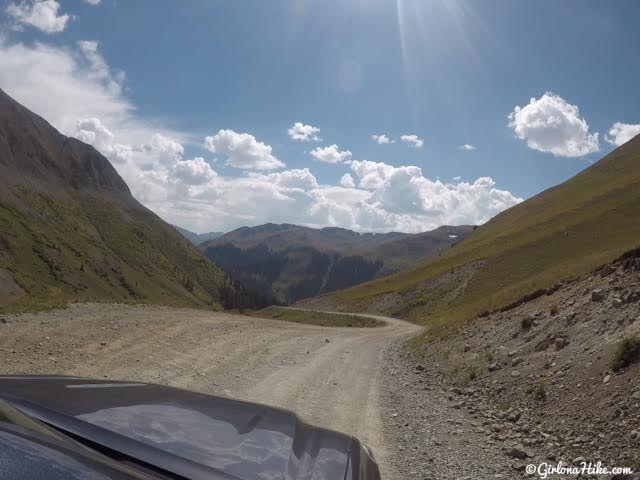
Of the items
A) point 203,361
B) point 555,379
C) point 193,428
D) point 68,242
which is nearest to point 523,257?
point 555,379

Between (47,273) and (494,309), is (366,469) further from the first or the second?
(47,273)

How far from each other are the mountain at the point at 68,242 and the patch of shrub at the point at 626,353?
70.1 meters

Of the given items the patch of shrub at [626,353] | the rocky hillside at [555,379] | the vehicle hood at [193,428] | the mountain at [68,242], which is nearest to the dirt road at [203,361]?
the rocky hillside at [555,379]

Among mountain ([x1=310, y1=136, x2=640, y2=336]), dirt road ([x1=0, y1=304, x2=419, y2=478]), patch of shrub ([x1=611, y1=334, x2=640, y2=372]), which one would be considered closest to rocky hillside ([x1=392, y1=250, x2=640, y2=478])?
patch of shrub ([x1=611, y1=334, x2=640, y2=372])

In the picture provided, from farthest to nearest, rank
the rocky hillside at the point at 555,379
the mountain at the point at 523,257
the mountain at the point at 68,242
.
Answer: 1. the mountain at the point at 68,242
2. the mountain at the point at 523,257
3. the rocky hillside at the point at 555,379

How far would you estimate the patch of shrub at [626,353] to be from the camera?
776cm

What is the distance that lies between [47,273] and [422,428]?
4471 inches

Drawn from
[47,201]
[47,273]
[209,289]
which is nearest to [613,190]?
[47,273]

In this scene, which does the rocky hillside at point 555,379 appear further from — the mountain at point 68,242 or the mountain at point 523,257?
the mountain at point 68,242

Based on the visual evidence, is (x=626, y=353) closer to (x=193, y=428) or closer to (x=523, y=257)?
(x=193, y=428)

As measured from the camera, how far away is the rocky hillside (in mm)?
6609

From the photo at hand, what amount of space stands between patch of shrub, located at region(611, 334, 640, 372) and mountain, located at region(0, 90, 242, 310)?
70090mm

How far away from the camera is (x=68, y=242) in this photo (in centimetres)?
12688

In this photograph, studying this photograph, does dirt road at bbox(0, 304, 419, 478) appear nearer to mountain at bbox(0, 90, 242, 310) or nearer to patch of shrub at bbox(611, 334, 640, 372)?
patch of shrub at bbox(611, 334, 640, 372)
